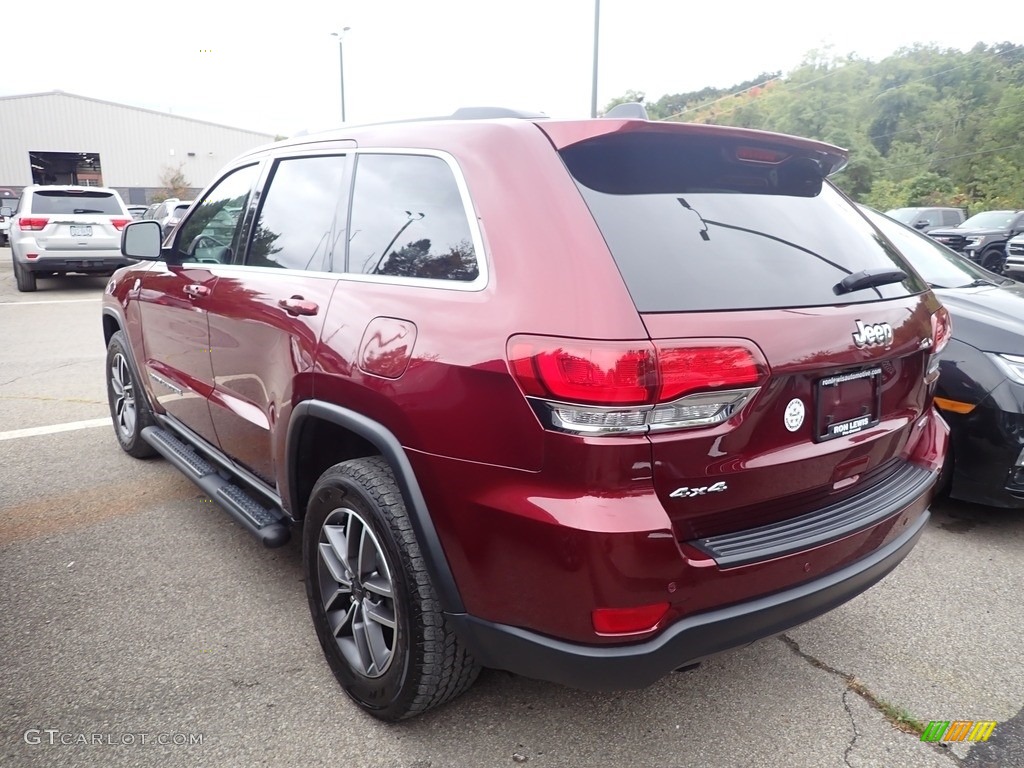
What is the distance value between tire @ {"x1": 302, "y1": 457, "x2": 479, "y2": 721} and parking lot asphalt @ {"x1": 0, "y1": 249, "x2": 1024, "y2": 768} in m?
0.16

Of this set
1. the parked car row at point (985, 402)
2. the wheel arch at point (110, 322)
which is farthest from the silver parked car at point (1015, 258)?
the wheel arch at point (110, 322)

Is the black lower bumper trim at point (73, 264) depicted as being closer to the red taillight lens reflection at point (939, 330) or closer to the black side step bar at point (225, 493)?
the black side step bar at point (225, 493)

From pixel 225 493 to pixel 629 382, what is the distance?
2.18m

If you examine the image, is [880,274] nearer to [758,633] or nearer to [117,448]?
[758,633]

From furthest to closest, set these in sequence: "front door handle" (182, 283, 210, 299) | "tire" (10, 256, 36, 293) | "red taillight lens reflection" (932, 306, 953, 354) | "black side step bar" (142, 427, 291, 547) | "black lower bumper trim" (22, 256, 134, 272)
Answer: "tire" (10, 256, 36, 293) < "black lower bumper trim" (22, 256, 134, 272) < "front door handle" (182, 283, 210, 299) < "black side step bar" (142, 427, 291, 547) < "red taillight lens reflection" (932, 306, 953, 354)

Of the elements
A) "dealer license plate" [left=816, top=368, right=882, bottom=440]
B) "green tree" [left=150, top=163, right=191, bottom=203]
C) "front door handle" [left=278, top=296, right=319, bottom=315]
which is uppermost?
"front door handle" [left=278, top=296, right=319, bottom=315]

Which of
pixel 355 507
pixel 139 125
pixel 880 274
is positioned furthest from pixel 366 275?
pixel 139 125

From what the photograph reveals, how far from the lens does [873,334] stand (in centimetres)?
213

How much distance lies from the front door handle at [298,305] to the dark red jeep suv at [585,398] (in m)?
0.03

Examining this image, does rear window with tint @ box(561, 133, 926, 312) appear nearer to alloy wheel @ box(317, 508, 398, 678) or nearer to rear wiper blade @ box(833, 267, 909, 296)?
rear wiper blade @ box(833, 267, 909, 296)

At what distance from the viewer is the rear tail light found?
5.63ft

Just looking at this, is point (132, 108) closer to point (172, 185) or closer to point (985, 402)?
point (172, 185)

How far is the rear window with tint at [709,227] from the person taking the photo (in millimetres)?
1896

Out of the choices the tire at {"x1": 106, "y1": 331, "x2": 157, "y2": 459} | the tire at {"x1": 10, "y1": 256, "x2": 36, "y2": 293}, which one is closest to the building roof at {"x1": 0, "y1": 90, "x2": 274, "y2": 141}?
the tire at {"x1": 10, "y1": 256, "x2": 36, "y2": 293}
